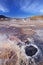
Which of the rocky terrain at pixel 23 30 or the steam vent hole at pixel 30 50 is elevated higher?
the rocky terrain at pixel 23 30

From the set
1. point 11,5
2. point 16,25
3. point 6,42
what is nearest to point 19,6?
point 11,5

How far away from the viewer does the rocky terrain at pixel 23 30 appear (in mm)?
1817

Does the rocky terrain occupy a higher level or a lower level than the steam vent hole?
higher

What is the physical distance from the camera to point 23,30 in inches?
75.2

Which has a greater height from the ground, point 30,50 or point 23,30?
point 23,30

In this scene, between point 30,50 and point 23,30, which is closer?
point 30,50

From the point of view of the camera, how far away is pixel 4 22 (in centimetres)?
197

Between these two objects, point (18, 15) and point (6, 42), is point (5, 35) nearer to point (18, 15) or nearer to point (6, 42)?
point (6, 42)

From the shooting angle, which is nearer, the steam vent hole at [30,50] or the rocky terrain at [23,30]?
the steam vent hole at [30,50]

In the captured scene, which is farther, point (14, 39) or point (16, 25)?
point (16, 25)

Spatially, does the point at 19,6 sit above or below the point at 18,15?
above

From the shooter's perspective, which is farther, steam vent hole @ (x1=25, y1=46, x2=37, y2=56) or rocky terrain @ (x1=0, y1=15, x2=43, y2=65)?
rocky terrain @ (x1=0, y1=15, x2=43, y2=65)

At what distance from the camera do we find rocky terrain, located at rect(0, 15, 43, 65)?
1.82m

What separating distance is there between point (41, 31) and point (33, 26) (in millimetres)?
127
